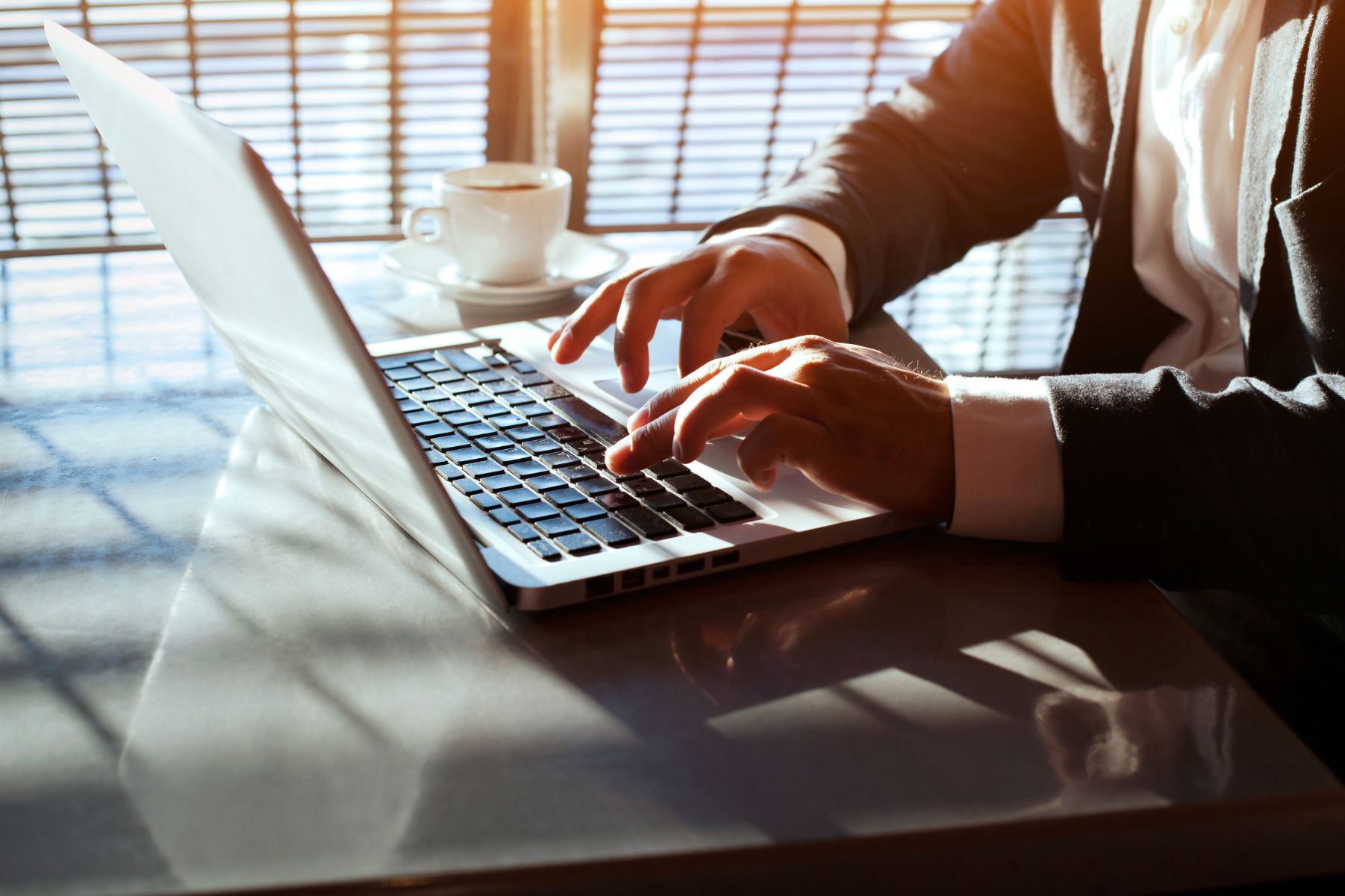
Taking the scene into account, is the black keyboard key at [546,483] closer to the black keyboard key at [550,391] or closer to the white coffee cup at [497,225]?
the black keyboard key at [550,391]

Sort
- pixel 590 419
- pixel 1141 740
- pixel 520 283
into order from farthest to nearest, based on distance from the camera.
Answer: pixel 520 283 < pixel 590 419 < pixel 1141 740

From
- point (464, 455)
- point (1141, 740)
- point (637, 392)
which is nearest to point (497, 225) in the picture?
point (637, 392)

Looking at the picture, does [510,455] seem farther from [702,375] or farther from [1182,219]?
[1182,219]

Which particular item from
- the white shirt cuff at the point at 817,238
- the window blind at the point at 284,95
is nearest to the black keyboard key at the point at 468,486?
the white shirt cuff at the point at 817,238

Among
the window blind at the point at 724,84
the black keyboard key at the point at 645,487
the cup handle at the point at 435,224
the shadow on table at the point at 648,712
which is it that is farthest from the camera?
the window blind at the point at 724,84

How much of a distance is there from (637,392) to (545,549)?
30cm

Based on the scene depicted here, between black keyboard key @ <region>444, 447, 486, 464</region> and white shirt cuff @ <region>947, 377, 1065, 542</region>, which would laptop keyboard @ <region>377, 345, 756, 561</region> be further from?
white shirt cuff @ <region>947, 377, 1065, 542</region>

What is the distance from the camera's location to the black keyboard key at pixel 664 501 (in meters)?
0.76

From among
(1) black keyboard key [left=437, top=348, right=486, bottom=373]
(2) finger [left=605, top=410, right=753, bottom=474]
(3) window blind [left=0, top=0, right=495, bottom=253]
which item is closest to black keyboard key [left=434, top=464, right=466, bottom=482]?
(2) finger [left=605, top=410, right=753, bottom=474]

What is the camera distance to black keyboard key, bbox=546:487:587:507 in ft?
2.49

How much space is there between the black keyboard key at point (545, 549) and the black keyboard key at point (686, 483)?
11cm

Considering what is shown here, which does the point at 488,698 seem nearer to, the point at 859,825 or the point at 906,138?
the point at 859,825

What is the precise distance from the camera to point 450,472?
0.81 meters

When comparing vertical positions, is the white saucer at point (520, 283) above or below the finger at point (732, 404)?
below
